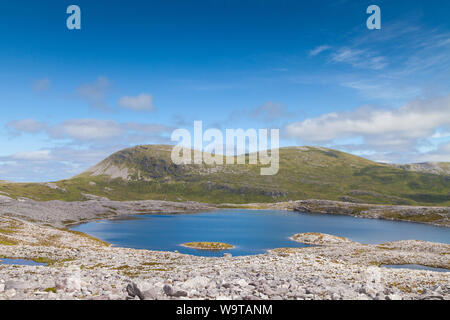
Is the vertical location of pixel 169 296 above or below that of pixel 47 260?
above

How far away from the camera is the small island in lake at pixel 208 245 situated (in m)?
102

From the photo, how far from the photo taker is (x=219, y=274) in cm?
3262

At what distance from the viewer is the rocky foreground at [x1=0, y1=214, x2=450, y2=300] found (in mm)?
19953

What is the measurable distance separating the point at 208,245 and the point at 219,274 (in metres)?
74.3

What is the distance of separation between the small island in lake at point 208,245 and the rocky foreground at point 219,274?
26.8 meters

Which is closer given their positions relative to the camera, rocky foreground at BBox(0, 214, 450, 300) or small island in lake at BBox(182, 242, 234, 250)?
rocky foreground at BBox(0, 214, 450, 300)

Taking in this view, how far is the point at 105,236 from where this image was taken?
122625mm

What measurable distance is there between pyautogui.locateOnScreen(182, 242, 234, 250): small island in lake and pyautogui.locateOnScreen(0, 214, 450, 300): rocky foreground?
26.8m

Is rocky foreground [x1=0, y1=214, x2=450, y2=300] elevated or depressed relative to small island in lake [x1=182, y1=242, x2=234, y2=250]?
elevated

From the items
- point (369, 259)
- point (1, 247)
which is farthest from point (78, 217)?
point (369, 259)

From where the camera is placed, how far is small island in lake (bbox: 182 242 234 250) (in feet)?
336
